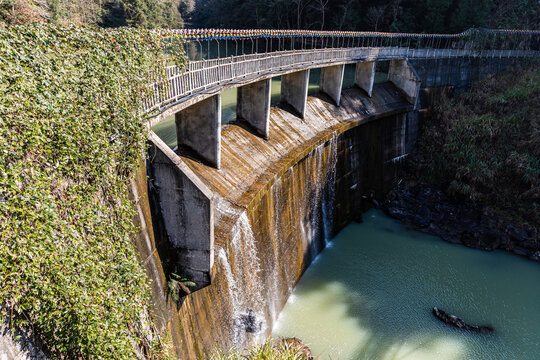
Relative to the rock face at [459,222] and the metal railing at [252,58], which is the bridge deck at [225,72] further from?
the rock face at [459,222]

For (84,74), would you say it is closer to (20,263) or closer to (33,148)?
(33,148)

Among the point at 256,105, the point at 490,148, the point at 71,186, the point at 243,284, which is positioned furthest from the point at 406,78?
the point at 71,186

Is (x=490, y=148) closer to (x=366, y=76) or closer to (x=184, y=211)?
(x=366, y=76)

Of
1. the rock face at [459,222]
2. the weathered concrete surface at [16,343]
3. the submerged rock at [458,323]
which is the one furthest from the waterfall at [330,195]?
the weathered concrete surface at [16,343]

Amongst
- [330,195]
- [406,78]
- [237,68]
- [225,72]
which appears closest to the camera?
[225,72]

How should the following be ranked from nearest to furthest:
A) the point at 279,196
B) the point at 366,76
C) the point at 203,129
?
1. the point at 203,129
2. the point at 279,196
3. the point at 366,76

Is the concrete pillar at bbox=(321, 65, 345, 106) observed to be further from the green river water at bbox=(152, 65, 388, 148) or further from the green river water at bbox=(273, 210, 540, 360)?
the green river water at bbox=(273, 210, 540, 360)

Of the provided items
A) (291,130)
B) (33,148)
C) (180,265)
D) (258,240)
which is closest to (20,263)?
(33,148)
